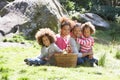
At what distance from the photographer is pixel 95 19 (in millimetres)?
18578

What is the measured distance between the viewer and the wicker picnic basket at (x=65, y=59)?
8070 mm

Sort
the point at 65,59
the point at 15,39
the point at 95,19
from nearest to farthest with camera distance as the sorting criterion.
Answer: the point at 65,59, the point at 15,39, the point at 95,19

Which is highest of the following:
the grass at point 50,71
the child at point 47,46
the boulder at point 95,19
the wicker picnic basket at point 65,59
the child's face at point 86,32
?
the boulder at point 95,19

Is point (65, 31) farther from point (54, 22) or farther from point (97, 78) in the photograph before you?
point (54, 22)

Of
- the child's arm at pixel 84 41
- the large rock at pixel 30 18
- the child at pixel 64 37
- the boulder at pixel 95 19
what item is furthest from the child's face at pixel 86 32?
the boulder at pixel 95 19

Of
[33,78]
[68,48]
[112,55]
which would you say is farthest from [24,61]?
[112,55]

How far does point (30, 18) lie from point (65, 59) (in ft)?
18.3

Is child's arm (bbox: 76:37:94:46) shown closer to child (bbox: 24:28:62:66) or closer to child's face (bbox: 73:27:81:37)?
child's face (bbox: 73:27:81:37)

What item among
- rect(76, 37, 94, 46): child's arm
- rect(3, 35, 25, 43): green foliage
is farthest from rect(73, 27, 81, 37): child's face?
rect(3, 35, 25, 43): green foliage

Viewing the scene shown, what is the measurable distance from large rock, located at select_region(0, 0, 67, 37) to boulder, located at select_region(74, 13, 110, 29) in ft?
14.9

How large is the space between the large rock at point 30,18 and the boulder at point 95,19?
454cm

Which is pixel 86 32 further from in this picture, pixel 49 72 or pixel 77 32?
pixel 49 72

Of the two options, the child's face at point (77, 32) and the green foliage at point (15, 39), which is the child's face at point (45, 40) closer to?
the child's face at point (77, 32)

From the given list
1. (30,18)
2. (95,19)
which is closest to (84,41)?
(30,18)
